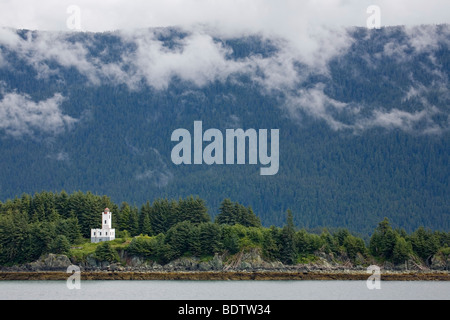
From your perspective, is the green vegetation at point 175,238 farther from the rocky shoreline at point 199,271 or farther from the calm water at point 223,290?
the calm water at point 223,290

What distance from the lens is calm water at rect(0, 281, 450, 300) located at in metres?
108

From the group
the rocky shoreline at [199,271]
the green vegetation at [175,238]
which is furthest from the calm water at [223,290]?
the green vegetation at [175,238]

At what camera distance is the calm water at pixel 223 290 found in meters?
108

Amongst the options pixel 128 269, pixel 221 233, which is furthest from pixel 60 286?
pixel 221 233

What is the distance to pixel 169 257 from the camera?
144m

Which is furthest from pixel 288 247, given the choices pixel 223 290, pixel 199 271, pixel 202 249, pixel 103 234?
pixel 223 290

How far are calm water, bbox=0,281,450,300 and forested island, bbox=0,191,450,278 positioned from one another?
9579mm

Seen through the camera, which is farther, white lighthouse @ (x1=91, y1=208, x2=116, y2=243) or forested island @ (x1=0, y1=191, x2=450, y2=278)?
white lighthouse @ (x1=91, y1=208, x2=116, y2=243)

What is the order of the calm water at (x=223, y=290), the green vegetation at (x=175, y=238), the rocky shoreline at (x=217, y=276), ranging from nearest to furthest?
the calm water at (x=223, y=290) → the rocky shoreline at (x=217, y=276) → the green vegetation at (x=175, y=238)

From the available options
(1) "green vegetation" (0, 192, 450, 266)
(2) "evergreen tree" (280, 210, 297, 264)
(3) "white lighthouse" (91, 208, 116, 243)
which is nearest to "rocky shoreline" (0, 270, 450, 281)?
(2) "evergreen tree" (280, 210, 297, 264)

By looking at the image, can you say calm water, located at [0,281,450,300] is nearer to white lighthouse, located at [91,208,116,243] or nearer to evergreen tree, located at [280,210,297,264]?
evergreen tree, located at [280,210,297,264]

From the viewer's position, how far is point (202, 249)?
14500 cm

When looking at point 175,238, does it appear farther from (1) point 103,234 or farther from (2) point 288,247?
(2) point 288,247

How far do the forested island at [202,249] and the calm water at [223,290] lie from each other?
31.4 ft
